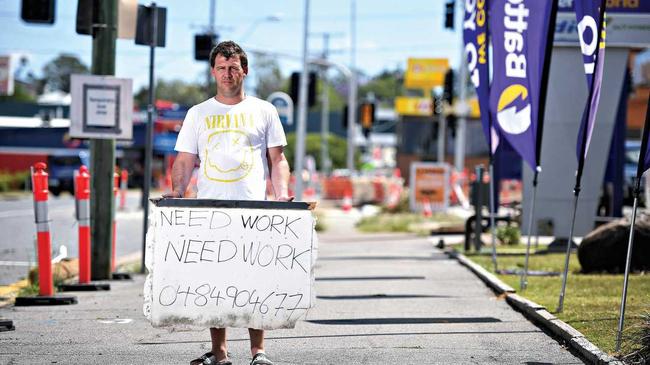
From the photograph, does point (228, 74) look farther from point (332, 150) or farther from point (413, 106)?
point (332, 150)

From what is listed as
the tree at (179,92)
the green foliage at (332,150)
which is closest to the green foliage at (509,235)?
the green foliage at (332,150)

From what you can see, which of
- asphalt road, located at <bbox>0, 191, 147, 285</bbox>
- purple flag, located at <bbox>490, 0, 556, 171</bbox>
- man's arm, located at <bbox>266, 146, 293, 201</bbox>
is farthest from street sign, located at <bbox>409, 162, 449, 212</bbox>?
man's arm, located at <bbox>266, 146, 293, 201</bbox>

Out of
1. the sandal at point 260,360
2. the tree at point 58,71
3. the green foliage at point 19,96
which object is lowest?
the sandal at point 260,360

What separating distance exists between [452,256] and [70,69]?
5615 inches

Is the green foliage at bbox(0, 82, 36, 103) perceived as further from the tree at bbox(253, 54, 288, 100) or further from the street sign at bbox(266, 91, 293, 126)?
the street sign at bbox(266, 91, 293, 126)

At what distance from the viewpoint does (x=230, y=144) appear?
6785 millimetres

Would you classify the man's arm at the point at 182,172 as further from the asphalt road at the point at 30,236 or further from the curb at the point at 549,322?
the asphalt road at the point at 30,236

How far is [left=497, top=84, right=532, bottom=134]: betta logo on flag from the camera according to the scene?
11930 millimetres

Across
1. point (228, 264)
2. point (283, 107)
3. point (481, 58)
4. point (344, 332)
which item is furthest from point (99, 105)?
point (283, 107)

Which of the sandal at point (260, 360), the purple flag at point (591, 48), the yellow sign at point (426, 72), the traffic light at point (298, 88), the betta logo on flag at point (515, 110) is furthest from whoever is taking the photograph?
the yellow sign at point (426, 72)

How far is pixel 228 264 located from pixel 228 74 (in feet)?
3.72

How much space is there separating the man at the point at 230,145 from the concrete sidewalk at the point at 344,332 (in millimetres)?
1250

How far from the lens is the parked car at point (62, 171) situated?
55.8 metres

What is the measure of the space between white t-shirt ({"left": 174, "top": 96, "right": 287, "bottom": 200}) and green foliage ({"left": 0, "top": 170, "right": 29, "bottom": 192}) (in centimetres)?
5087
